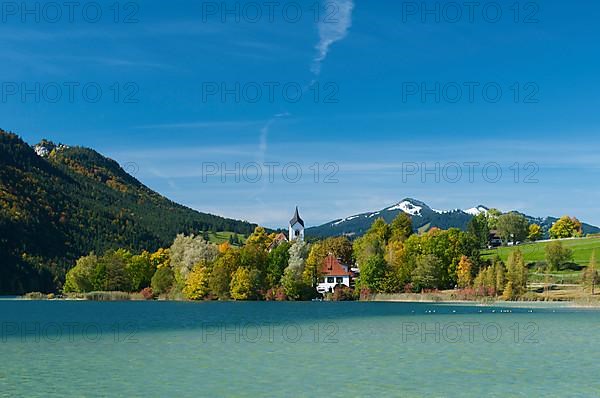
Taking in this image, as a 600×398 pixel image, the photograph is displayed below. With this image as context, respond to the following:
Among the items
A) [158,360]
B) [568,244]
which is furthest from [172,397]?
[568,244]

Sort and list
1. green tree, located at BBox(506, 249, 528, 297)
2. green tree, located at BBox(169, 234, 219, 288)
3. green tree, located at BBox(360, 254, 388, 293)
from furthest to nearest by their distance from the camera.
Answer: green tree, located at BBox(169, 234, 219, 288)
green tree, located at BBox(360, 254, 388, 293)
green tree, located at BBox(506, 249, 528, 297)

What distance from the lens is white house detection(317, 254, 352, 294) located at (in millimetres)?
138125

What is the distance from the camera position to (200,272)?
13012 cm

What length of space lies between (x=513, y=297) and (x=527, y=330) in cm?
6026

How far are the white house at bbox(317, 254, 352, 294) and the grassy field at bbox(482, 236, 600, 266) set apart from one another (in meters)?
42.5

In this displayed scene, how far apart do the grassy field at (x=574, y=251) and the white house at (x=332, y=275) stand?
42494mm

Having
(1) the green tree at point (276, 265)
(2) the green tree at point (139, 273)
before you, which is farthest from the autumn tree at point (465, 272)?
(2) the green tree at point (139, 273)

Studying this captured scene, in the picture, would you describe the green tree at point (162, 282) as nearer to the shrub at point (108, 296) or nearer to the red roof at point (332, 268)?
the shrub at point (108, 296)

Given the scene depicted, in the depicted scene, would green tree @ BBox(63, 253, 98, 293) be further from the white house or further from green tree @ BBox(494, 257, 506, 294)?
green tree @ BBox(494, 257, 506, 294)

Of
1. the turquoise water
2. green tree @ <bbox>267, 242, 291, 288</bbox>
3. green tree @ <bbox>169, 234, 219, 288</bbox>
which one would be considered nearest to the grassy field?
green tree @ <bbox>267, 242, 291, 288</bbox>

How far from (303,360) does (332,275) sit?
341 feet

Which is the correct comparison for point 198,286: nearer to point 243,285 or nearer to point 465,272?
point 243,285

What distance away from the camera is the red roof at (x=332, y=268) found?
5507 inches

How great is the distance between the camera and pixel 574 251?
162875 mm
